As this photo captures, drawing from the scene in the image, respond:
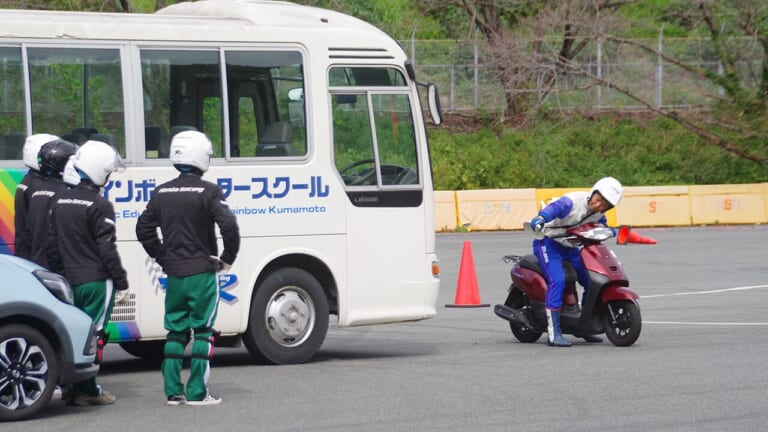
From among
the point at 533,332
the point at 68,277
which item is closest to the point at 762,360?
the point at 533,332

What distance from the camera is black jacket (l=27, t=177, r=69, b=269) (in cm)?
892

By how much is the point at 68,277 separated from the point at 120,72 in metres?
2.41

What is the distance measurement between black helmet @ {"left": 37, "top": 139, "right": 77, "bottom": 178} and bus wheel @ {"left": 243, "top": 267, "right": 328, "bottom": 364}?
2477mm

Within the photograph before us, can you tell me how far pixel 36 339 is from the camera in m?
8.29

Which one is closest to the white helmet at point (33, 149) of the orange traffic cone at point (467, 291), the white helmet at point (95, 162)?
the white helmet at point (95, 162)

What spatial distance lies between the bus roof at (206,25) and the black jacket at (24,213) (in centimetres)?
141

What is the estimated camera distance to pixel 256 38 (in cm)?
1116

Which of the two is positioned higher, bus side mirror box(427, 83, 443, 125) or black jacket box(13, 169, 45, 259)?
bus side mirror box(427, 83, 443, 125)

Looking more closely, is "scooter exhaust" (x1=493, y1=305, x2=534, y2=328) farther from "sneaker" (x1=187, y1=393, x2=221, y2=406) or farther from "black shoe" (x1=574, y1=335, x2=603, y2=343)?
"sneaker" (x1=187, y1=393, x2=221, y2=406)

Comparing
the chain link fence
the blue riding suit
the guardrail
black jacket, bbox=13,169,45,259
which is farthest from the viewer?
the chain link fence

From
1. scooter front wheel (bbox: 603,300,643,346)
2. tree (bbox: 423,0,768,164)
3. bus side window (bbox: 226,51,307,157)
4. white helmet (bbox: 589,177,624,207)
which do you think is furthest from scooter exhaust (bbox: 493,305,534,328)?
tree (bbox: 423,0,768,164)

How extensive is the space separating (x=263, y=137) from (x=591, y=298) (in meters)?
3.33

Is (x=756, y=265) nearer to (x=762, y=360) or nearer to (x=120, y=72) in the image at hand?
(x=762, y=360)

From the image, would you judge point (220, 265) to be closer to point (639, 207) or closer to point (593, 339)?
point (593, 339)
